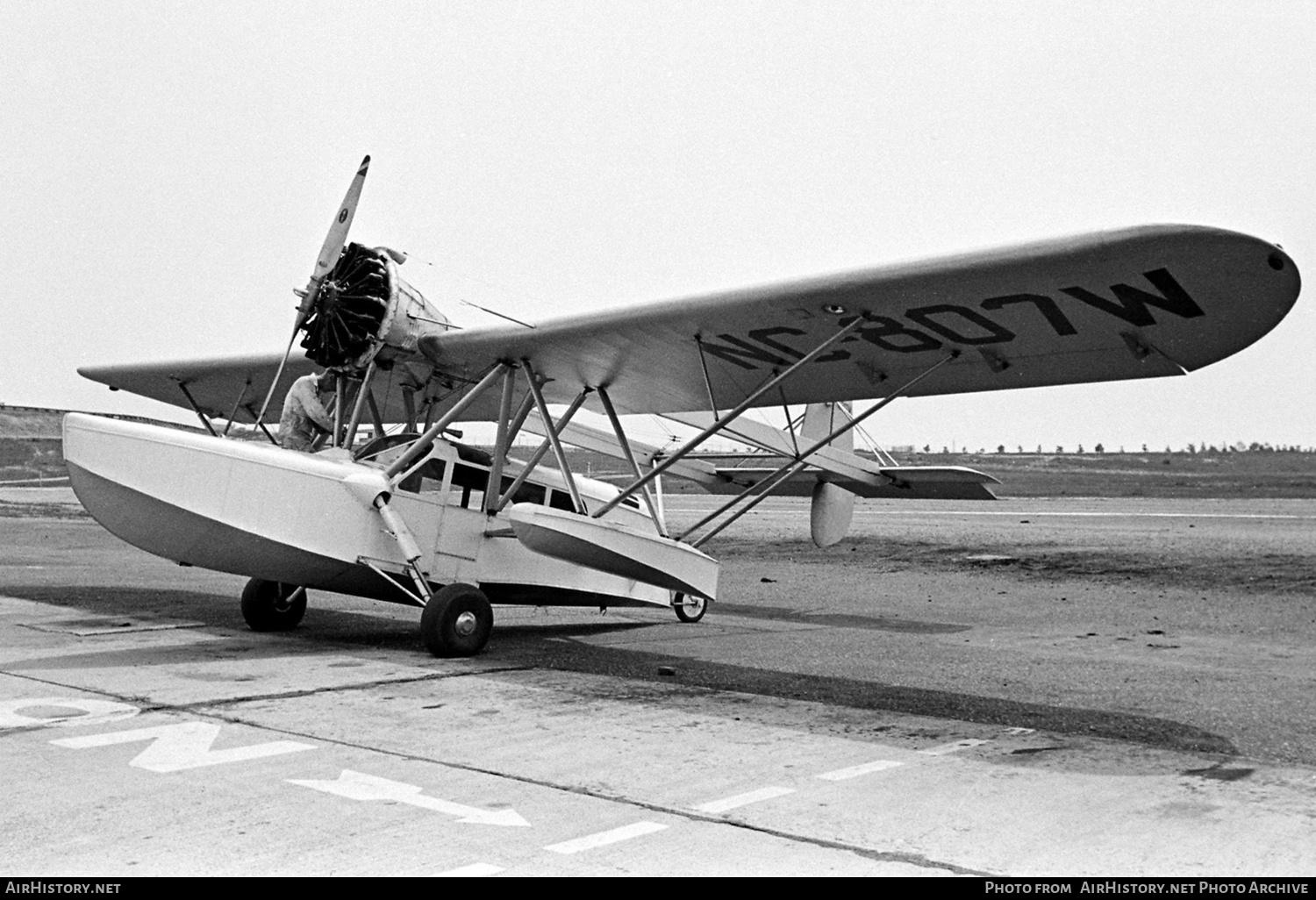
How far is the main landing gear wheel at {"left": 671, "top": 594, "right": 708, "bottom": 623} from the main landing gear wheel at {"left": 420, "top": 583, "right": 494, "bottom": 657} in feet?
12.0

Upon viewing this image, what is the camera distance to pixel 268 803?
4801mm

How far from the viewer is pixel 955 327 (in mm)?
8695

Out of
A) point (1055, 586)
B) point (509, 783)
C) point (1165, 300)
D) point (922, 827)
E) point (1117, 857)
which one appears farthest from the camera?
point (1055, 586)

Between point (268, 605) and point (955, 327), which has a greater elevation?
point (955, 327)

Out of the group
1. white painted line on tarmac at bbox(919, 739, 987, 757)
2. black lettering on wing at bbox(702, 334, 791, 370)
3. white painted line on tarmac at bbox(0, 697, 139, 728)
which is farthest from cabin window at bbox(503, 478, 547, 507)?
white painted line on tarmac at bbox(919, 739, 987, 757)

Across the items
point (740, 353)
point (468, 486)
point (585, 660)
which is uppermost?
point (740, 353)

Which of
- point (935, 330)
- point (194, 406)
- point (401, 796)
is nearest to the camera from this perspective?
point (401, 796)

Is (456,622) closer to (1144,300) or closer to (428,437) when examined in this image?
(428,437)

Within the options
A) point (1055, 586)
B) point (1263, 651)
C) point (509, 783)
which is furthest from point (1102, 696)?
point (1055, 586)

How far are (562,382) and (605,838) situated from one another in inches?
323

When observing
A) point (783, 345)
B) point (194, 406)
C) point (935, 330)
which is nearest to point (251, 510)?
point (783, 345)

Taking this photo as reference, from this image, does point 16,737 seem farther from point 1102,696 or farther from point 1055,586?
point 1055,586

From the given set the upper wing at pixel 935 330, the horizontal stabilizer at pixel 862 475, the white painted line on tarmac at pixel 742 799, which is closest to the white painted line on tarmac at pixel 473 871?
the white painted line on tarmac at pixel 742 799
